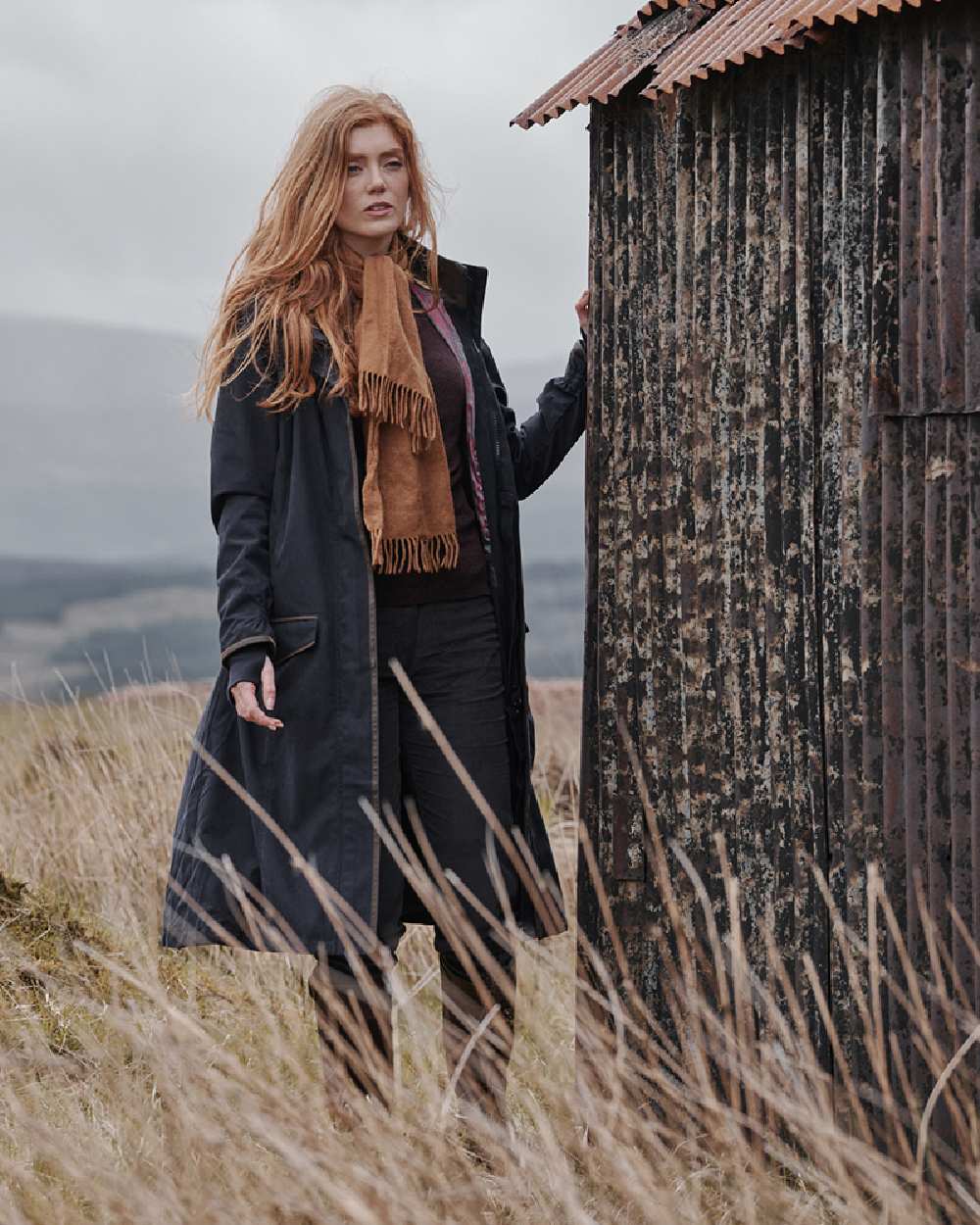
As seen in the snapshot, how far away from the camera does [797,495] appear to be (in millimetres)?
3037

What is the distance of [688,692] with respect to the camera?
3.22 meters

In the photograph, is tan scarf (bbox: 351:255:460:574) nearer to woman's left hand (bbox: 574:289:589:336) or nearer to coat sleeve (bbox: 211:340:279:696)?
coat sleeve (bbox: 211:340:279:696)

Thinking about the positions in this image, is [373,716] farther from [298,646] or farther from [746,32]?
[746,32]

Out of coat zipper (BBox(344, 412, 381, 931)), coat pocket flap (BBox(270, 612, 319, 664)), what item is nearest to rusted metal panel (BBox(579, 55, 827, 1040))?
coat zipper (BBox(344, 412, 381, 931))

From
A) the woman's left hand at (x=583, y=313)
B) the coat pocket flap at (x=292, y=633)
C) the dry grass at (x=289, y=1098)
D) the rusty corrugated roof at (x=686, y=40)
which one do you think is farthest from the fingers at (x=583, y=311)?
the dry grass at (x=289, y=1098)

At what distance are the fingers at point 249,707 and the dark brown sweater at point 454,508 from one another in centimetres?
34

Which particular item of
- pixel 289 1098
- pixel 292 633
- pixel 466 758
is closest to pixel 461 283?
pixel 292 633

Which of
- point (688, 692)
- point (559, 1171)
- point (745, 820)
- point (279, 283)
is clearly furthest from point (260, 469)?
point (559, 1171)

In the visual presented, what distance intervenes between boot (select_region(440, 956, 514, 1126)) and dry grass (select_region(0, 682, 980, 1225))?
0.24 ft

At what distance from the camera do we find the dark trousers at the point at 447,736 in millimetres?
3199

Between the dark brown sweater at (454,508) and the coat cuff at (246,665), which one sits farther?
the dark brown sweater at (454,508)

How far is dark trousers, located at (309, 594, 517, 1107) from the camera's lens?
10.5 ft

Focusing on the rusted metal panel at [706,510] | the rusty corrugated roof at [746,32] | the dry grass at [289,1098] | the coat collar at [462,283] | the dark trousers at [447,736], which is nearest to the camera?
the dry grass at [289,1098]

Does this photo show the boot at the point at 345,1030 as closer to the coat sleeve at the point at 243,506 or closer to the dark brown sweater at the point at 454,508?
the coat sleeve at the point at 243,506
